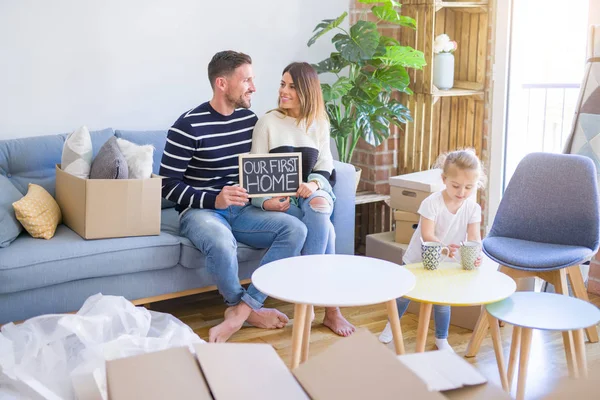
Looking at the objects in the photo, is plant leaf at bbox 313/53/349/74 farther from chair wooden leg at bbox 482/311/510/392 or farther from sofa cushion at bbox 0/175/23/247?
chair wooden leg at bbox 482/311/510/392

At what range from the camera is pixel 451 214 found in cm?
288

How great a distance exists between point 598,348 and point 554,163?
2.52ft

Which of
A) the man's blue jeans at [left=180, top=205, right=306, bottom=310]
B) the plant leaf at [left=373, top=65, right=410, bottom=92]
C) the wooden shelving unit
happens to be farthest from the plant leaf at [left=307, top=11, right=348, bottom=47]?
the man's blue jeans at [left=180, top=205, right=306, bottom=310]

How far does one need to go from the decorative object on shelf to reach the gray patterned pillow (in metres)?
1.80

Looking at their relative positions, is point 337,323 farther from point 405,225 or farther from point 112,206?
point 112,206

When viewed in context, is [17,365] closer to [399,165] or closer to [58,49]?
[58,49]

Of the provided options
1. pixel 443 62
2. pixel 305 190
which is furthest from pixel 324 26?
pixel 305 190

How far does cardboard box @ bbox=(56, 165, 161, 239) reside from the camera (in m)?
2.95

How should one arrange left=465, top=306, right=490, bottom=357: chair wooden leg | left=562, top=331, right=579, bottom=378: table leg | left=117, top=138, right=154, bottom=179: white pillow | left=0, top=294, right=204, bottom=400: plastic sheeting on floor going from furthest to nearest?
left=117, top=138, right=154, bottom=179: white pillow → left=465, top=306, right=490, bottom=357: chair wooden leg → left=562, top=331, right=579, bottom=378: table leg → left=0, top=294, right=204, bottom=400: plastic sheeting on floor

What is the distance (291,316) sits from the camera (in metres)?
3.39

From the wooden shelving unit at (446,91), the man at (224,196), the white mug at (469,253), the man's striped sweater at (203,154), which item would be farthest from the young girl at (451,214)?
the wooden shelving unit at (446,91)

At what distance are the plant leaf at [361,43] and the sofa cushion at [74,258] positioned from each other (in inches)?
51.6

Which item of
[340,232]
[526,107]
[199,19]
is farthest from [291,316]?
[526,107]

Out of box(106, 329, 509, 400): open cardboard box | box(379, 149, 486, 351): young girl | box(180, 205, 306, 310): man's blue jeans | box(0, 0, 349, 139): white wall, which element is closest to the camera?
box(106, 329, 509, 400): open cardboard box
